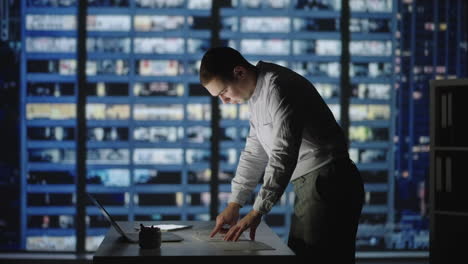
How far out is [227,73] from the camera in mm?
1848

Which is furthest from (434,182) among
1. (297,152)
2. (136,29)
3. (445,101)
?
(136,29)

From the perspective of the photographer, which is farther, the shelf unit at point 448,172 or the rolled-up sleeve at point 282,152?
the shelf unit at point 448,172

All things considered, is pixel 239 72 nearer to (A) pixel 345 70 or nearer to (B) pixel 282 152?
(B) pixel 282 152

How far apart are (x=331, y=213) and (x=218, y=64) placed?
24.1 inches

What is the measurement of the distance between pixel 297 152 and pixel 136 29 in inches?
111

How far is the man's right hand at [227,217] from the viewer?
6.17 ft

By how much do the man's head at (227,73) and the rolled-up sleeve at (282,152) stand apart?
0.17 m

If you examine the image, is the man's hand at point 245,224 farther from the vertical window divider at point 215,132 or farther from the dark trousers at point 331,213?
the vertical window divider at point 215,132

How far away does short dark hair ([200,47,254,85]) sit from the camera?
1826mm

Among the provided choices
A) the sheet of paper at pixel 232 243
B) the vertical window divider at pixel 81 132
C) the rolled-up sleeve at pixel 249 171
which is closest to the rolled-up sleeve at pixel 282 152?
the sheet of paper at pixel 232 243

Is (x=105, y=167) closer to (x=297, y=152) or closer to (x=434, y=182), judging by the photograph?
(x=434, y=182)

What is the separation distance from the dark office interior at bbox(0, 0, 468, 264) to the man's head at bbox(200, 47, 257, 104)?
217 centimetres

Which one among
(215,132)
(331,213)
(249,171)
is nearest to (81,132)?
(215,132)

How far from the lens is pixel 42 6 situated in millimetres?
4215
